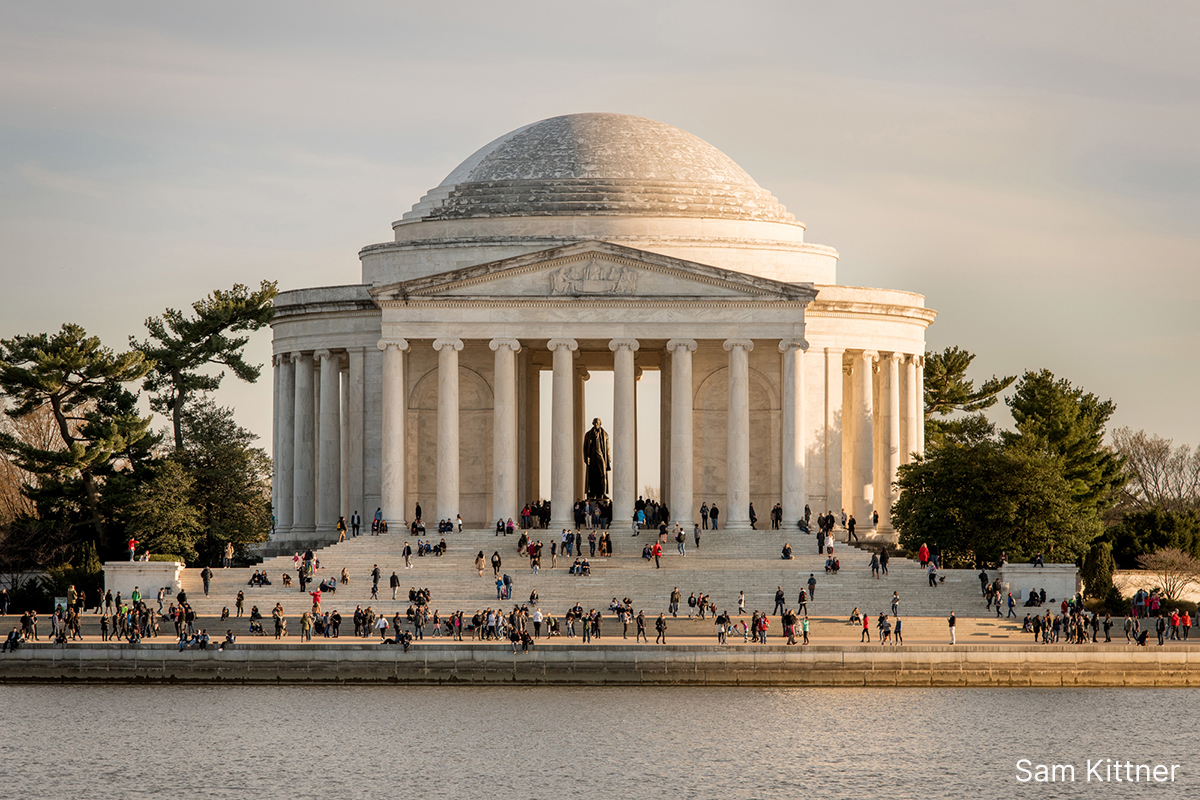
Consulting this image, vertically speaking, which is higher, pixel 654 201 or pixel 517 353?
pixel 654 201

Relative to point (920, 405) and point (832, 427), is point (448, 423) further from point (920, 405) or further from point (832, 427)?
point (920, 405)

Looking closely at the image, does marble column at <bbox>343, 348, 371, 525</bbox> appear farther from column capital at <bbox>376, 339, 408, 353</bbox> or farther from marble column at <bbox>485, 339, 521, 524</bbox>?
marble column at <bbox>485, 339, 521, 524</bbox>

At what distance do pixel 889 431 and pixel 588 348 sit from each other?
17.5m

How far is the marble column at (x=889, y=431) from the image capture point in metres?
101

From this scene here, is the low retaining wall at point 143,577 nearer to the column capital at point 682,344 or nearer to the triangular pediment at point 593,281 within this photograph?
the triangular pediment at point 593,281

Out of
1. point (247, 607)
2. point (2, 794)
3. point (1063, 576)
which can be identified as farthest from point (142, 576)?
point (1063, 576)

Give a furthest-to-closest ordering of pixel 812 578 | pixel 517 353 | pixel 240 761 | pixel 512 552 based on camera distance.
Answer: pixel 517 353
pixel 512 552
pixel 812 578
pixel 240 761

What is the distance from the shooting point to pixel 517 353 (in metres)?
96.7

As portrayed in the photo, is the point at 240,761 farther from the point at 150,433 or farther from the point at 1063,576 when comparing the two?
the point at 150,433

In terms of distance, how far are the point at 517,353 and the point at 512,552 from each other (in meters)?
15.0

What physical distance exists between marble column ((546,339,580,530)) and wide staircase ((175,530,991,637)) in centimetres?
420

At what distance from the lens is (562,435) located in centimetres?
9162

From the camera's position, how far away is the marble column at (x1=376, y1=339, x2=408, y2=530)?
300ft

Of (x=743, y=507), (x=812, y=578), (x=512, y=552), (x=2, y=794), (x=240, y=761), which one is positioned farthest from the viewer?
(x=743, y=507)
